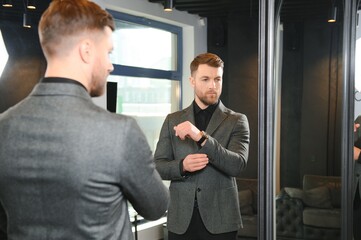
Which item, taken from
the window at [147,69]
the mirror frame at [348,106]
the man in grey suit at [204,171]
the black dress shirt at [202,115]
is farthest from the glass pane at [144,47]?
the mirror frame at [348,106]

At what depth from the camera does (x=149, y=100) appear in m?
3.09

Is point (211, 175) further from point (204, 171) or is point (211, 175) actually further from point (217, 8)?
point (217, 8)

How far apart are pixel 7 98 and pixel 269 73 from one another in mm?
1815

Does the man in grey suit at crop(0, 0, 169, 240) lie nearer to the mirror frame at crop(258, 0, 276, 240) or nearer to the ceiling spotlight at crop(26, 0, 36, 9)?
the mirror frame at crop(258, 0, 276, 240)

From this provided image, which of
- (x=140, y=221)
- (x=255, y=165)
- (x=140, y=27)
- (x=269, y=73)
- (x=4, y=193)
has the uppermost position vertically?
(x=140, y=27)

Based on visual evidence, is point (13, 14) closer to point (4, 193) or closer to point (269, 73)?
point (269, 73)

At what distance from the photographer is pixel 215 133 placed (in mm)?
2129

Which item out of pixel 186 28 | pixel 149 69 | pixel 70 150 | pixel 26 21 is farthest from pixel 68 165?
pixel 26 21

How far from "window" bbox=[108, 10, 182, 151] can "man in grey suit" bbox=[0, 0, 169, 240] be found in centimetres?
180

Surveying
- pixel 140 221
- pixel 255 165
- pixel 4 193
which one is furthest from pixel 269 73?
pixel 4 193

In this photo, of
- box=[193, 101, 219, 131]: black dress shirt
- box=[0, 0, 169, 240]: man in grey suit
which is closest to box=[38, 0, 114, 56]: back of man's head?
box=[0, 0, 169, 240]: man in grey suit

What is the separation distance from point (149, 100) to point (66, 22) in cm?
211

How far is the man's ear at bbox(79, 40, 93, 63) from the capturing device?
1001 millimetres

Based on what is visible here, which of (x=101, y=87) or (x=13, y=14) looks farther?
(x=13, y=14)
